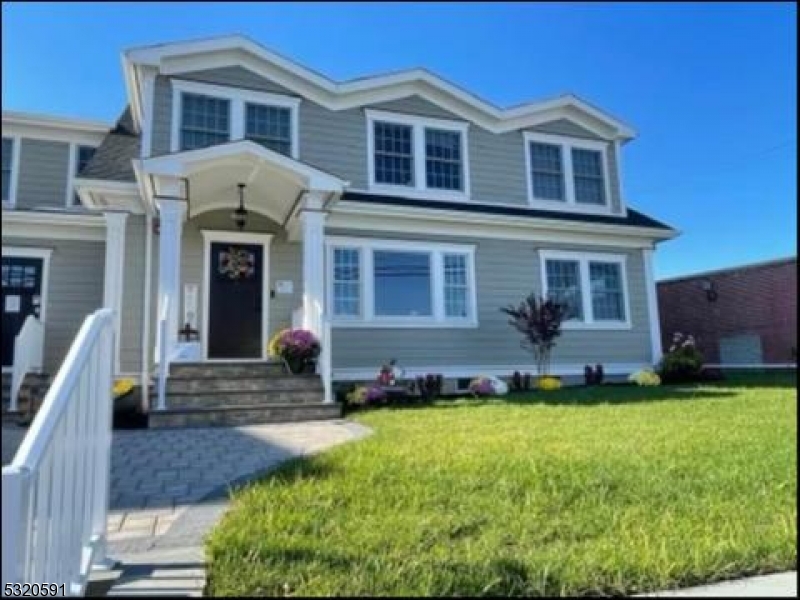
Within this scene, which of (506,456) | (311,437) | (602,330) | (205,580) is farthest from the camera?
(602,330)

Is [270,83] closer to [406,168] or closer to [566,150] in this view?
[406,168]

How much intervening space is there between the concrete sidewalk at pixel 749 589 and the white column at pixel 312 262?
7.10 metres

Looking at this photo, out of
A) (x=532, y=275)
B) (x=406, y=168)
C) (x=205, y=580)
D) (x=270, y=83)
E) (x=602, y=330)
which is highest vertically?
(x=270, y=83)

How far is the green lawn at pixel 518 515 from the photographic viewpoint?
2.58 meters

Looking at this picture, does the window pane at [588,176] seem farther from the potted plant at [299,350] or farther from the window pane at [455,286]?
the potted plant at [299,350]

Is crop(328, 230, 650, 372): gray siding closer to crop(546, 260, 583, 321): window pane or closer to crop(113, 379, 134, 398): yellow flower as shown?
crop(546, 260, 583, 321): window pane

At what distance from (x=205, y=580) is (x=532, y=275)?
11.1m

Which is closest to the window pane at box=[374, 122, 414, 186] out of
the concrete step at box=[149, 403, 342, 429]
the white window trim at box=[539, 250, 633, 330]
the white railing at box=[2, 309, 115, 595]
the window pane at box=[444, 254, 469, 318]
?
the window pane at box=[444, 254, 469, 318]

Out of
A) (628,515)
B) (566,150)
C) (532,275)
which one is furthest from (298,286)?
(628,515)

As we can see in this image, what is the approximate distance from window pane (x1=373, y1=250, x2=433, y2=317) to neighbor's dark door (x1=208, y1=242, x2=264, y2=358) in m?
2.12

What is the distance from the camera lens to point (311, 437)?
6773mm

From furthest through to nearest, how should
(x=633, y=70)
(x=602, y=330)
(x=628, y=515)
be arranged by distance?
(x=602, y=330) → (x=628, y=515) → (x=633, y=70)

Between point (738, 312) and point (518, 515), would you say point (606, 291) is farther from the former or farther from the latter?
point (518, 515)

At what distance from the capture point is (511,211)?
43.0 ft
